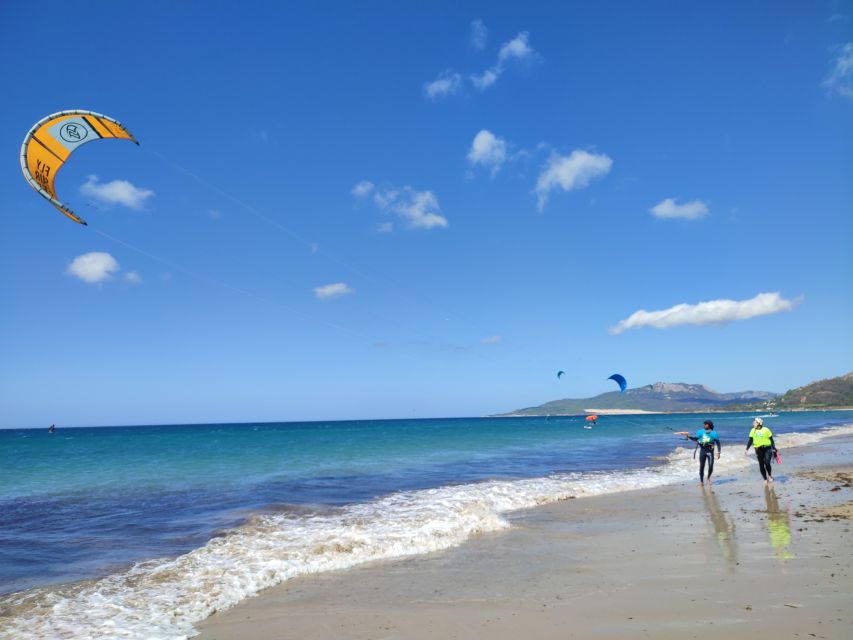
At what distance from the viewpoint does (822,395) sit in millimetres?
148500

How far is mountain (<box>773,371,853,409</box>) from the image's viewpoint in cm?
14225

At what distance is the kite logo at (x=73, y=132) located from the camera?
10250 millimetres

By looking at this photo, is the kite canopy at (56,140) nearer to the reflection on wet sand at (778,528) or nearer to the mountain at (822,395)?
the reflection on wet sand at (778,528)

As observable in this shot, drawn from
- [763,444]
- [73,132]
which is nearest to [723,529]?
[763,444]

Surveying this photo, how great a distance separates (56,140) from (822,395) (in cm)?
18492

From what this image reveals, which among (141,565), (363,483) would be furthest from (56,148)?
(363,483)

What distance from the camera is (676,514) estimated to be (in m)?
10.7

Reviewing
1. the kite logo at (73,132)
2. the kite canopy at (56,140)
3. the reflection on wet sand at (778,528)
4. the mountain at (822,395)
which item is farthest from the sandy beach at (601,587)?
the mountain at (822,395)

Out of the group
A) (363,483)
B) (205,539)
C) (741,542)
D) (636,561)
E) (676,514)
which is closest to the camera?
(636,561)

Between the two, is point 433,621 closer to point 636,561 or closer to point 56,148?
point 636,561

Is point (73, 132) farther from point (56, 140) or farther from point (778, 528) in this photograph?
point (778, 528)

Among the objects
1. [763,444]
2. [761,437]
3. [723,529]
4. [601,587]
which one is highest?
[761,437]

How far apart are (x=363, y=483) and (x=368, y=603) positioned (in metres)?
12.1

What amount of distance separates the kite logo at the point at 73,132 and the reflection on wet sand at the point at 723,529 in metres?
13.4
